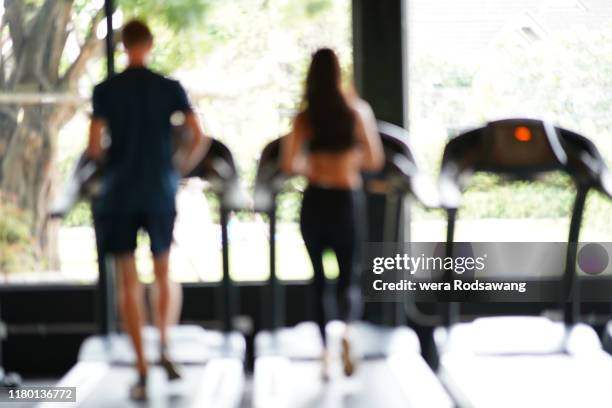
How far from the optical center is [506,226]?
4.88 meters

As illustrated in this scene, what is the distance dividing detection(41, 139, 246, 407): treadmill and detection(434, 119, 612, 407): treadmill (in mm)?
1015

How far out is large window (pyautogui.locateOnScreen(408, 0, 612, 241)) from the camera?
4730 mm

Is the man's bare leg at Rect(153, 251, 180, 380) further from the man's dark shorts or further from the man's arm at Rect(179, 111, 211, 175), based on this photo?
the man's arm at Rect(179, 111, 211, 175)

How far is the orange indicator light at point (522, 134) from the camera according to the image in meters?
4.12

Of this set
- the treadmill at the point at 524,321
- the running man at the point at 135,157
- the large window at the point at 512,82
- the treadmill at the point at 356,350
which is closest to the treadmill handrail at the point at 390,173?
the treadmill at the point at 356,350

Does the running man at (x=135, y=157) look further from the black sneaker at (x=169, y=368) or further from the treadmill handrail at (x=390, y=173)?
the treadmill handrail at (x=390, y=173)

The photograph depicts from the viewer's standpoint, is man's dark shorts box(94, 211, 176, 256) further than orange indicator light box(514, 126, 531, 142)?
No

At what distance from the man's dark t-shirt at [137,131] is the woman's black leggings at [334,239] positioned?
659 mm

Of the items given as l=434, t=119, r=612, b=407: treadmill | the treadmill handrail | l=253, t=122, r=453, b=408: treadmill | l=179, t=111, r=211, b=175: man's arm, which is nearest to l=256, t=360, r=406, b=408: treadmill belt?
l=253, t=122, r=453, b=408: treadmill

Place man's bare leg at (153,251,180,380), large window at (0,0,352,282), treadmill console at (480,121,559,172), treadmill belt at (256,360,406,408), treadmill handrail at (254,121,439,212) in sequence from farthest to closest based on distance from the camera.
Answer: large window at (0,0,352,282), treadmill console at (480,121,559,172), treadmill handrail at (254,121,439,212), man's bare leg at (153,251,180,380), treadmill belt at (256,360,406,408)

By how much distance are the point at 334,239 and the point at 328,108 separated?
582 millimetres

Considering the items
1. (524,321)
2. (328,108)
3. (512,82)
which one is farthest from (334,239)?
(512,82)

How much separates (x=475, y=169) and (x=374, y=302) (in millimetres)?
1053

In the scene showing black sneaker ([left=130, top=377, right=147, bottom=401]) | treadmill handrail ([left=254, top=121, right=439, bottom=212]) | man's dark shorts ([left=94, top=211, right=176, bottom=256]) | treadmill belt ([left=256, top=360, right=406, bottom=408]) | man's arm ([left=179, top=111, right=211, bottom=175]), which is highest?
man's arm ([left=179, top=111, right=211, bottom=175])
